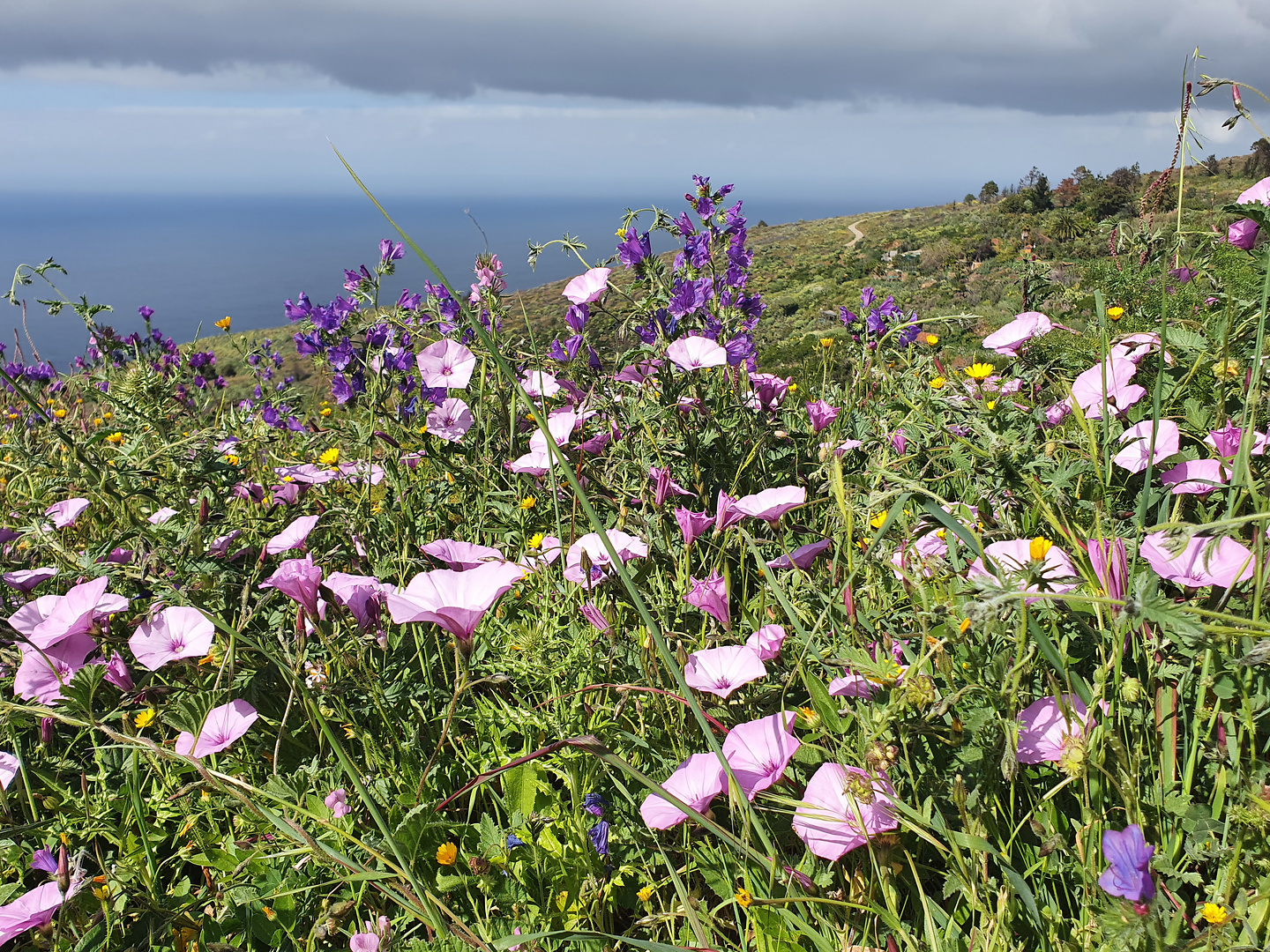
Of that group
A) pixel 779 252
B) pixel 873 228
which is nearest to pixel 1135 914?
pixel 779 252

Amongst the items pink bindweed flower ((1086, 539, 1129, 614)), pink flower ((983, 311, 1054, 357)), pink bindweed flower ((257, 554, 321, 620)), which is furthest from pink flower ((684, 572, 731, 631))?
pink flower ((983, 311, 1054, 357))

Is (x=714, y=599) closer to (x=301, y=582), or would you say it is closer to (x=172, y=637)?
(x=301, y=582)

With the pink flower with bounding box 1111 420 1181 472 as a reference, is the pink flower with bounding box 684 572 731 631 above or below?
below

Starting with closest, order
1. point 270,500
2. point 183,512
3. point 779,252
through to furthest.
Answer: point 183,512 < point 270,500 < point 779,252

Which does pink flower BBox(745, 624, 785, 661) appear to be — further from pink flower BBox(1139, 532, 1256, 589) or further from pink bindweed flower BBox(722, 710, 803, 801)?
pink flower BBox(1139, 532, 1256, 589)

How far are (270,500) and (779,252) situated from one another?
2378 cm

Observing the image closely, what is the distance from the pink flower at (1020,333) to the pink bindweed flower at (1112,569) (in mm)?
1023

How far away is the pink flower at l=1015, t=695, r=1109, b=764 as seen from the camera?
936 millimetres

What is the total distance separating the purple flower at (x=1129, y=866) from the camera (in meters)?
0.68

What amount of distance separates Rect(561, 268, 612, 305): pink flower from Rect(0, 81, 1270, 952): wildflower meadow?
11mm

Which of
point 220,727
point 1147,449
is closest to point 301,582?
point 220,727

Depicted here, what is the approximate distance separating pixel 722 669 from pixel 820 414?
3.48 feet

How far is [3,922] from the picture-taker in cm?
107

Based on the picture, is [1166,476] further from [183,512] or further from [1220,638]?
[183,512]
